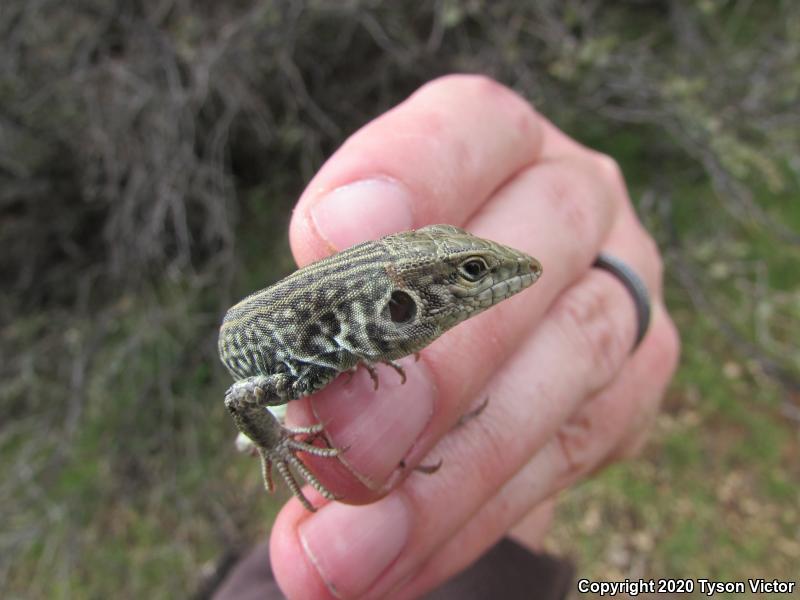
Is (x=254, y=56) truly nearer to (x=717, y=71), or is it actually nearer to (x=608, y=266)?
(x=608, y=266)

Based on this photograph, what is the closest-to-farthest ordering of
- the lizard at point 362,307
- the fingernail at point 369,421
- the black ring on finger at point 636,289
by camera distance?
1. the lizard at point 362,307
2. the fingernail at point 369,421
3. the black ring on finger at point 636,289

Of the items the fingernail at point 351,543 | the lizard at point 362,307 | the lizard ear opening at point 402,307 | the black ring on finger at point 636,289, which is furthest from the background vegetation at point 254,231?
the lizard ear opening at point 402,307

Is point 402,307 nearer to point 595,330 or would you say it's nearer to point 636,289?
point 595,330

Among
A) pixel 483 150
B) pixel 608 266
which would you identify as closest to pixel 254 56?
pixel 483 150

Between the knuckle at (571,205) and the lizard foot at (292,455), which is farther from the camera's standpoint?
the knuckle at (571,205)

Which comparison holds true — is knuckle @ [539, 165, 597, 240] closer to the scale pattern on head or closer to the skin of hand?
the skin of hand

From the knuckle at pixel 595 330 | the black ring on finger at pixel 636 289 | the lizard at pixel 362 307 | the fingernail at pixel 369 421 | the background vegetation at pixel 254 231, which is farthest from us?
the background vegetation at pixel 254 231

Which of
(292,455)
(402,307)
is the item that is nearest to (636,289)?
(402,307)

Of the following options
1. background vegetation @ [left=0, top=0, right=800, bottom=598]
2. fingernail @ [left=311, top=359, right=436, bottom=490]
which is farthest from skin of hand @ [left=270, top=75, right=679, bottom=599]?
background vegetation @ [left=0, top=0, right=800, bottom=598]

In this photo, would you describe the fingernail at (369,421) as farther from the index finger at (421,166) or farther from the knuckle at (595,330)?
the knuckle at (595,330)
